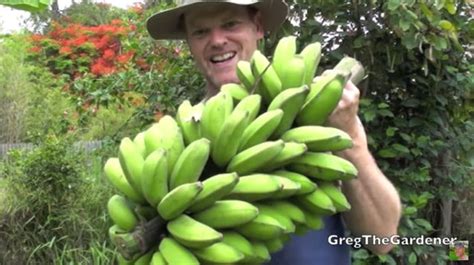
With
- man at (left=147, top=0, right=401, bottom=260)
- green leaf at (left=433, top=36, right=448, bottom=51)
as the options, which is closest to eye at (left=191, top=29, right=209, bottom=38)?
man at (left=147, top=0, right=401, bottom=260)

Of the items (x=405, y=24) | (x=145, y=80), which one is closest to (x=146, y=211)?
(x=405, y=24)

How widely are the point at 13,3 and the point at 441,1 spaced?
57.3 inches

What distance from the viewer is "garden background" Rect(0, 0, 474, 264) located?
2619 millimetres

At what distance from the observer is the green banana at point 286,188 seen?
37.7 inches

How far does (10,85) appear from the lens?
571 cm

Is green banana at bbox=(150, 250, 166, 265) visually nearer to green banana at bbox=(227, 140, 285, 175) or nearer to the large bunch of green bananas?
the large bunch of green bananas

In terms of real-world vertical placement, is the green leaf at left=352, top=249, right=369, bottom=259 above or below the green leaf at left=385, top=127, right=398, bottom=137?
below

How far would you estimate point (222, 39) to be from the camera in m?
1.60

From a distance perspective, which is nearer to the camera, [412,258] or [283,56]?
[283,56]

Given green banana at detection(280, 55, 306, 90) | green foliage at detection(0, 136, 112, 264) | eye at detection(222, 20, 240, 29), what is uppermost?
eye at detection(222, 20, 240, 29)

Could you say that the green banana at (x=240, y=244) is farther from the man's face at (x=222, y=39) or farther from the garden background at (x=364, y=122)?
the garden background at (x=364, y=122)

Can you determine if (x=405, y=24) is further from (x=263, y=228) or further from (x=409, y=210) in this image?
(x=263, y=228)

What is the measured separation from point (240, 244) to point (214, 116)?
0.63 feet

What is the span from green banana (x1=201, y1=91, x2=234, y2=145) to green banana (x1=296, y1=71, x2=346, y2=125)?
5.1 inches
